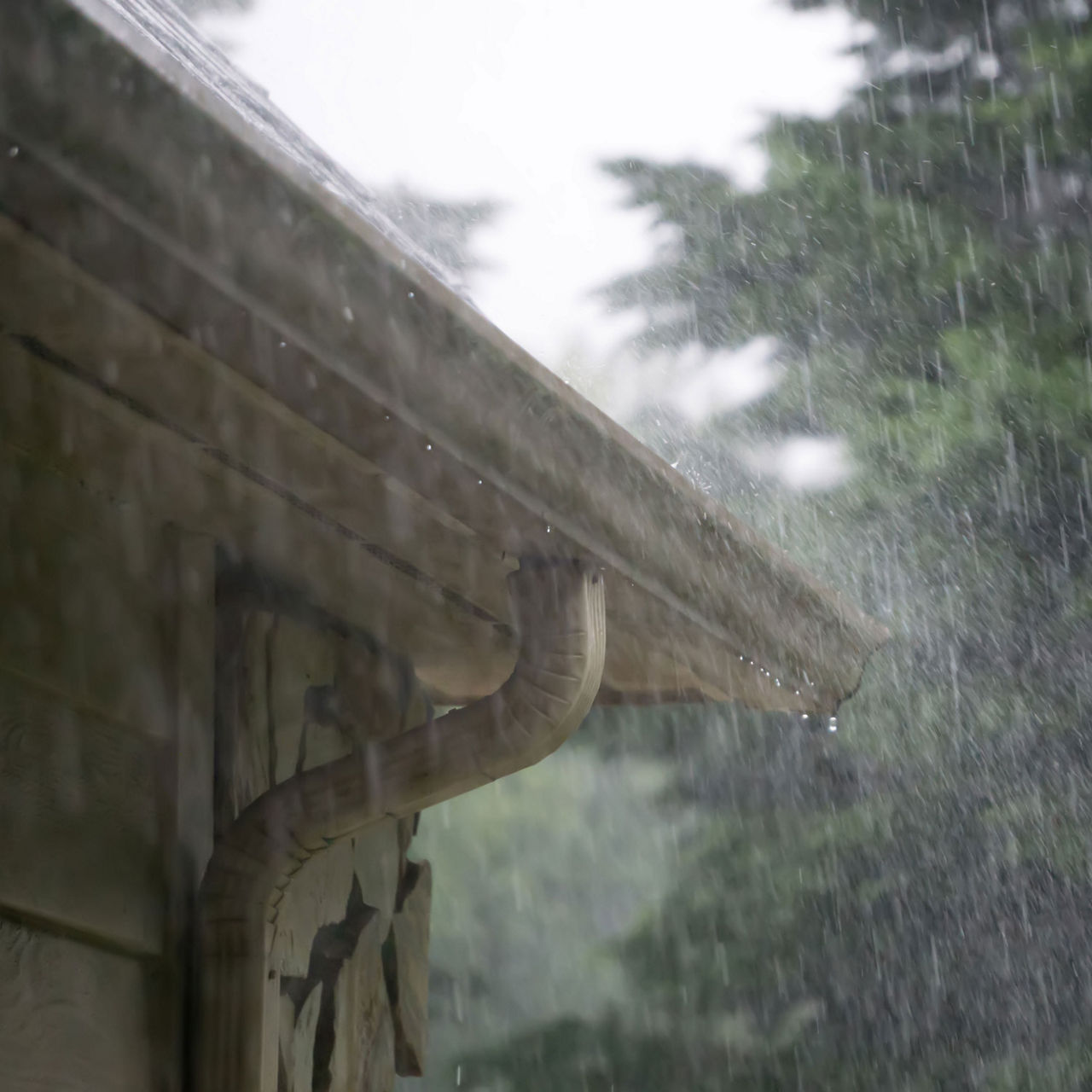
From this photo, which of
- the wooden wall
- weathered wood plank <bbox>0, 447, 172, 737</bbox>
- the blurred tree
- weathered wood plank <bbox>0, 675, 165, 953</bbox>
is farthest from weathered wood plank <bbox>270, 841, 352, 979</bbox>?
the blurred tree

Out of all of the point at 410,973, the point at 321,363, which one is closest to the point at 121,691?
the point at 321,363

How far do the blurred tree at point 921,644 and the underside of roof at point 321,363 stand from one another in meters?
3.07

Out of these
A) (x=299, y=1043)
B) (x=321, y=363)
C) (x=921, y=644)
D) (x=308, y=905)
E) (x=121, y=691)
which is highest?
(x=921, y=644)

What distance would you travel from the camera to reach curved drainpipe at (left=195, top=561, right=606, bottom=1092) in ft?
4.46

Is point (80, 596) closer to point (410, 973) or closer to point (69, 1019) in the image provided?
point (69, 1019)

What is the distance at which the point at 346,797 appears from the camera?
1.44 m

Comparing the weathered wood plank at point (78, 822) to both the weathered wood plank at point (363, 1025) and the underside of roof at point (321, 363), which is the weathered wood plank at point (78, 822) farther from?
the weathered wood plank at point (363, 1025)

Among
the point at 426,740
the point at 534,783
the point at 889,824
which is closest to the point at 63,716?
the point at 426,740

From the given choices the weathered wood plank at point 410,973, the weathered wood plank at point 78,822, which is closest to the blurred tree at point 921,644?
the weathered wood plank at point 410,973

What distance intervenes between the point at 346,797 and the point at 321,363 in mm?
548

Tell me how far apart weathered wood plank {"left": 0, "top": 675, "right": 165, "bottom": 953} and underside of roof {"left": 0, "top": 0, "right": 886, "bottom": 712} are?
0.29 metres

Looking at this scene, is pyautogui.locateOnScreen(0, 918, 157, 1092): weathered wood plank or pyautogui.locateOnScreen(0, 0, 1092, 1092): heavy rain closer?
pyautogui.locateOnScreen(0, 0, 1092, 1092): heavy rain

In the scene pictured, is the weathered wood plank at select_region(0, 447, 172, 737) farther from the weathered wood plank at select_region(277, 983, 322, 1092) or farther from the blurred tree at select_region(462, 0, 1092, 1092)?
the blurred tree at select_region(462, 0, 1092, 1092)

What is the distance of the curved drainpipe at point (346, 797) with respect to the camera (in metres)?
1.36
